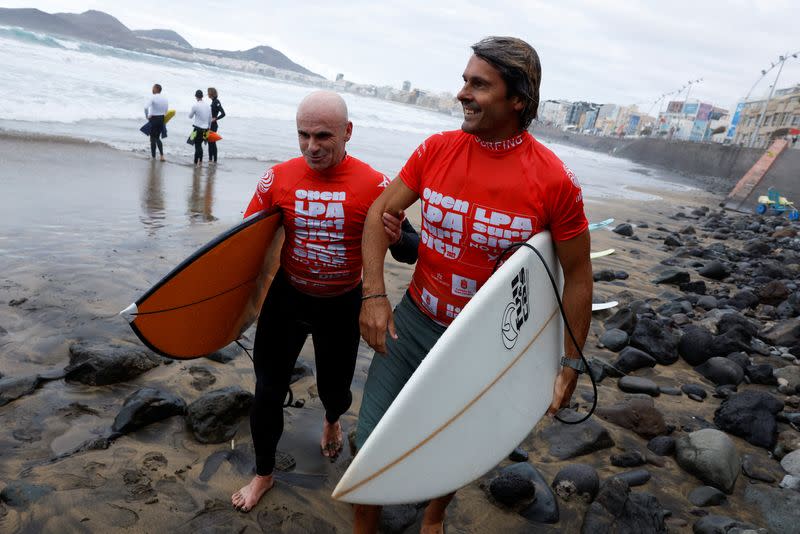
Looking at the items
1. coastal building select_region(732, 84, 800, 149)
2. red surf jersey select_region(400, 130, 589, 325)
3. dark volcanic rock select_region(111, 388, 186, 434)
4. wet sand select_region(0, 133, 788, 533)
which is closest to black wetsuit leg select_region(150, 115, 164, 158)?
wet sand select_region(0, 133, 788, 533)

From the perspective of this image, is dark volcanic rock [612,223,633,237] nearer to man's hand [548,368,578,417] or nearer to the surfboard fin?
man's hand [548,368,578,417]

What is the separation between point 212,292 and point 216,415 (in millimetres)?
831

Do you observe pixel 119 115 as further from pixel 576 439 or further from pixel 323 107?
pixel 576 439

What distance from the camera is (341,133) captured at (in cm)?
236

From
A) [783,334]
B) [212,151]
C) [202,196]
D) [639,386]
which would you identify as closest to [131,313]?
[639,386]

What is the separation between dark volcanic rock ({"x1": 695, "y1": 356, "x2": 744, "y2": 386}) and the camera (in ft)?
13.9

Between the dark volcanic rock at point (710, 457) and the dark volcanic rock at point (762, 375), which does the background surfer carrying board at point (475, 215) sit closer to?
the dark volcanic rock at point (710, 457)

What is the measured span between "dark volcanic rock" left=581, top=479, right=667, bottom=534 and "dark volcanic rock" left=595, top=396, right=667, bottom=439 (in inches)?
30.0

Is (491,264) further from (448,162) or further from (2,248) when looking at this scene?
(2,248)

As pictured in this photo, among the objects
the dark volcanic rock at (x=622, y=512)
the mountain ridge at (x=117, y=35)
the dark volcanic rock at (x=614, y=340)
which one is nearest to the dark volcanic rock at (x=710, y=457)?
the dark volcanic rock at (x=622, y=512)

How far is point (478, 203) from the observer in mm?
1903

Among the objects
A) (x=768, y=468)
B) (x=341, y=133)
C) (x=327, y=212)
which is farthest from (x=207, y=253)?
(x=768, y=468)

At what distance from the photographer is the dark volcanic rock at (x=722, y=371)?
4.23 meters

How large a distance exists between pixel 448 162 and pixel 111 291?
391 centimetres
